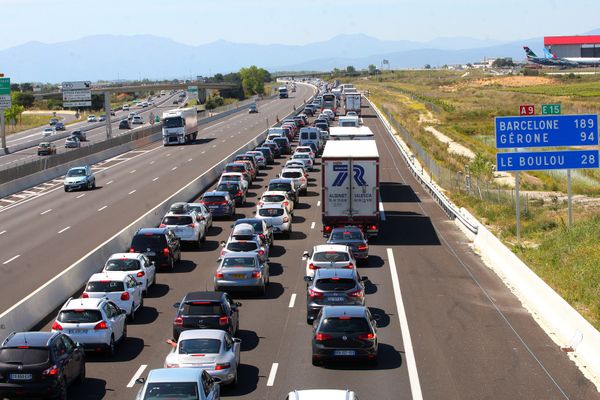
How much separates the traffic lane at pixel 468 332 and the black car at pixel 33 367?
6.81 metres

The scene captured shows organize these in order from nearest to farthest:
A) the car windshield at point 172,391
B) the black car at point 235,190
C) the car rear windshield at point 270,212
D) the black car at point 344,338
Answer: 1. the car windshield at point 172,391
2. the black car at point 344,338
3. the car rear windshield at point 270,212
4. the black car at point 235,190

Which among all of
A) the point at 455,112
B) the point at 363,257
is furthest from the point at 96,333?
the point at 455,112

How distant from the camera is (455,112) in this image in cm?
13312

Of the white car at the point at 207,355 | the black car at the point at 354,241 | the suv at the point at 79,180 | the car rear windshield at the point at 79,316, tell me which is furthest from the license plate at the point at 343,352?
the suv at the point at 79,180

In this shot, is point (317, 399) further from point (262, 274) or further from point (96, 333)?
point (262, 274)

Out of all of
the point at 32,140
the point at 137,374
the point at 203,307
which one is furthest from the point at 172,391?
the point at 32,140

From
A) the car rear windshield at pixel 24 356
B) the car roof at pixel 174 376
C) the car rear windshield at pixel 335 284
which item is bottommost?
the car rear windshield at pixel 335 284

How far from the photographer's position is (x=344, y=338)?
19.7m

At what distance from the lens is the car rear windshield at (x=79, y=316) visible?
20922 mm

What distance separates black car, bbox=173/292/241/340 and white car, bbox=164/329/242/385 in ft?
8.06

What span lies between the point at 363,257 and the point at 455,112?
10303 centimetres

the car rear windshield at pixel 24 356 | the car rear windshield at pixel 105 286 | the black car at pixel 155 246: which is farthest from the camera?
the black car at pixel 155 246

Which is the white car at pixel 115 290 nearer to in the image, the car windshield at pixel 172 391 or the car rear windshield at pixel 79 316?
the car rear windshield at pixel 79 316

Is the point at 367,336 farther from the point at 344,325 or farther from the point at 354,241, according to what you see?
the point at 354,241
